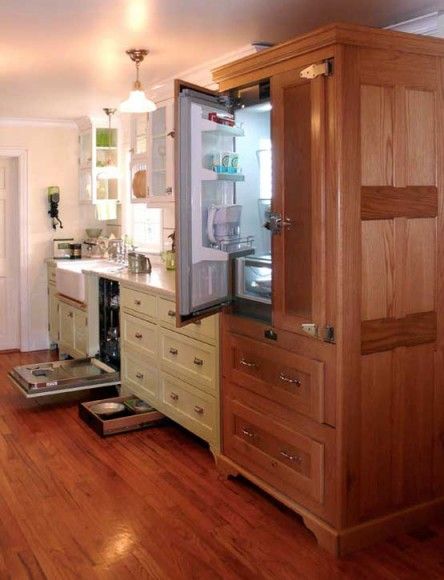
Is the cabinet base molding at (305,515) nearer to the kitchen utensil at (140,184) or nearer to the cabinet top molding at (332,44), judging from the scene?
the cabinet top molding at (332,44)

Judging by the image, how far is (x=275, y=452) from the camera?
10.1 ft

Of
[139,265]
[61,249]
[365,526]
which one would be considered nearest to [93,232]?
[61,249]

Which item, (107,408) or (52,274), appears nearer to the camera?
(107,408)

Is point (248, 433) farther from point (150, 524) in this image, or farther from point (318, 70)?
point (318, 70)

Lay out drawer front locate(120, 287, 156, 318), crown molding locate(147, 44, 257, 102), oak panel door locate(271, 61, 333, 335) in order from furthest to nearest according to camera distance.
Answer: drawer front locate(120, 287, 156, 318), crown molding locate(147, 44, 257, 102), oak panel door locate(271, 61, 333, 335)

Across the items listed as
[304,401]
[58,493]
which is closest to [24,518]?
[58,493]

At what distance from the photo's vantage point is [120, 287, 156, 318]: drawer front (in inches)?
165

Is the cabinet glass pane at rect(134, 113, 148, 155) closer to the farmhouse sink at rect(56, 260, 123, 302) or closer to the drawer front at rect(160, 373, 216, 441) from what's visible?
the farmhouse sink at rect(56, 260, 123, 302)

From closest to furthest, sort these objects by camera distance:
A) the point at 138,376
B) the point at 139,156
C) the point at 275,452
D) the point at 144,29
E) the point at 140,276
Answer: the point at 275,452 → the point at 144,29 → the point at 138,376 → the point at 140,276 → the point at 139,156

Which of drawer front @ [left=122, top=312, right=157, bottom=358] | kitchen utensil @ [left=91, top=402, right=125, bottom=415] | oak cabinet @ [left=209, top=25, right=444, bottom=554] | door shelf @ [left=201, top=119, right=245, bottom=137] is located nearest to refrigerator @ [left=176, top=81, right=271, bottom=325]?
door shelf @ [left=201, top=119, right=245, bottom=137]

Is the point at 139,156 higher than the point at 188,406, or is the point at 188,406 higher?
the point at 139,156

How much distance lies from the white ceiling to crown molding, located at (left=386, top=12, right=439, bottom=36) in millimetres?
50

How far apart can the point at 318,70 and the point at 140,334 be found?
2316 mm

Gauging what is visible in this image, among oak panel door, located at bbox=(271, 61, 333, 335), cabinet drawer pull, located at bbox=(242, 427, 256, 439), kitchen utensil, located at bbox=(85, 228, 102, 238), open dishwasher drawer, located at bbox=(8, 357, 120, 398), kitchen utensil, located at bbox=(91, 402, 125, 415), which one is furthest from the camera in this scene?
kitchen utensil, located at bbox=(85, 228, 102, 238)
